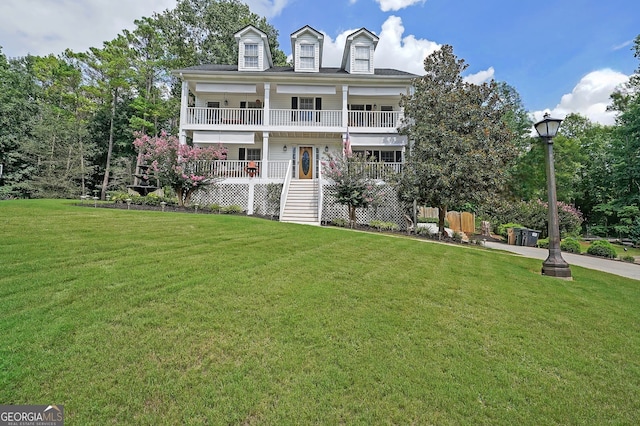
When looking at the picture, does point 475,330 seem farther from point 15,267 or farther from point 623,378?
point 15,267

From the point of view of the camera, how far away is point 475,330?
3.53 m

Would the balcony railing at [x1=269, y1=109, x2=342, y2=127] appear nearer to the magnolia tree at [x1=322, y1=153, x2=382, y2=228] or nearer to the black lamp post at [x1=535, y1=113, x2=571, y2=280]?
the magnolia tree at [x1=322, y1=153, x2=382, y2=228]

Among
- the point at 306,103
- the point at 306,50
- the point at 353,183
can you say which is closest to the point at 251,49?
the point at 306,50

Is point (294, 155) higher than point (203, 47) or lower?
lower

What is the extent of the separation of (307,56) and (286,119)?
4490 mm

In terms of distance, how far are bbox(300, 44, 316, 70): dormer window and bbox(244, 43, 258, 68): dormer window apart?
2.73 metres

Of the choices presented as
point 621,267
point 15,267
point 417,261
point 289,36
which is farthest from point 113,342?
point 289,36

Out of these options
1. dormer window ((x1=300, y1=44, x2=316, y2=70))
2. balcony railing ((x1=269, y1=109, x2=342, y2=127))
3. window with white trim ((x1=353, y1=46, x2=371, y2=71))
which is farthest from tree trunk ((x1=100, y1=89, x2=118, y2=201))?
window with white trim ((x1=353, y1=46, x2=371, y2=71))

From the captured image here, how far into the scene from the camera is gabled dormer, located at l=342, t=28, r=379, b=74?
17734 millimetres

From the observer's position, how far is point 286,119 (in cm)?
1684

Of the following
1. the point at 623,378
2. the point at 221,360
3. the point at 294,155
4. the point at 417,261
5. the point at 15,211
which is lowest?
the point at 623,378

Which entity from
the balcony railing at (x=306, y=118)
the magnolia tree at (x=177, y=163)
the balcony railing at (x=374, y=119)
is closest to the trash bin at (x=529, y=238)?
the balcony railing at (x=374, y=119)

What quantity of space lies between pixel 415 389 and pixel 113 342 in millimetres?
2656

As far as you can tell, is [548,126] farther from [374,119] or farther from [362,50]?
[362,50]
